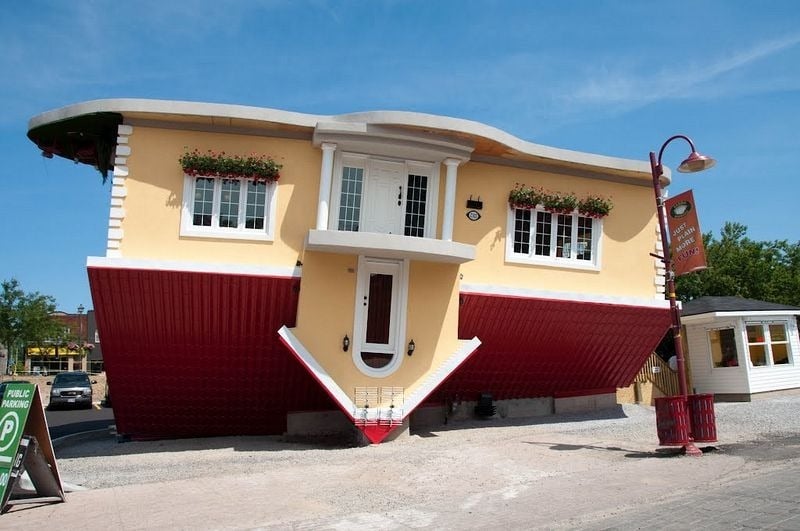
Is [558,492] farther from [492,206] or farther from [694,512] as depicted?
[492,206]

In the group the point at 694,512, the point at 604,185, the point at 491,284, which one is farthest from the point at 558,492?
the point at 604,185

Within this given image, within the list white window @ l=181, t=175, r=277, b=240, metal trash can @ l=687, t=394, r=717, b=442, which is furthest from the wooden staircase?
white window @ l=181, t=175, r=277, b=240

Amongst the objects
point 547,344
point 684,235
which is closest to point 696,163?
point 684,235

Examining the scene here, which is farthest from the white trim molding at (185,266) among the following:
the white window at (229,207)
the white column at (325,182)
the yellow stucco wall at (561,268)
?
the yellow stucco wall at (561,268)

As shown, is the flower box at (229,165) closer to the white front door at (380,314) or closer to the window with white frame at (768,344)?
the white front door at (380,314)

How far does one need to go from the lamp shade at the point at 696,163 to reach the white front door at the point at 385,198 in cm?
535

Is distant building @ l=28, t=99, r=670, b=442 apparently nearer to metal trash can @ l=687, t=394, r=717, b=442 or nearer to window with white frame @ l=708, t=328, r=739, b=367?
metal trash can @ l=687, t=394, r=717, b=442

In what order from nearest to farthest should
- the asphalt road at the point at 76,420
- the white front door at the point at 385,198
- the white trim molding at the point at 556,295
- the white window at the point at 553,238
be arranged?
the white front door at the point at 385,198 → the white trim molding at the point at 556,295 → the white window at the point at 553,238 → the asphalt road at the point at 76,420

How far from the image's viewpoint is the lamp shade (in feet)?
35.9

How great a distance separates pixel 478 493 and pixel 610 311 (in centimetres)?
733

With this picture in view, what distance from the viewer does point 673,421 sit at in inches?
424

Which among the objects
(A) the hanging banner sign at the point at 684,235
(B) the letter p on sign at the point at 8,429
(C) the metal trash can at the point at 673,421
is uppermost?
(A) the hanging banner sign at the point at 684,235

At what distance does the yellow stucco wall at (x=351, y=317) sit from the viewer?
1302 cm

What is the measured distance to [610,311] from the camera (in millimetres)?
14945
